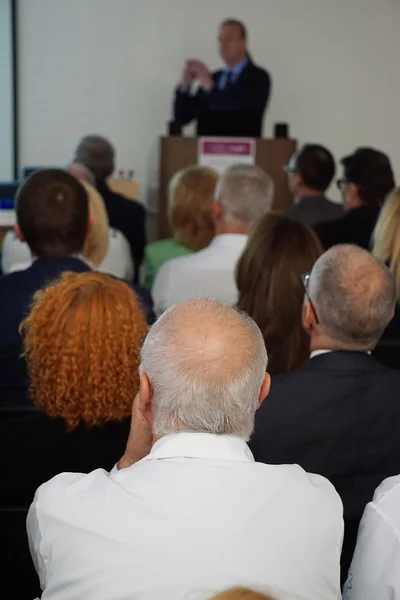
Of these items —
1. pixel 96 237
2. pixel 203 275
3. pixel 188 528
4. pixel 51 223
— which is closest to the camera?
pixel 188 528

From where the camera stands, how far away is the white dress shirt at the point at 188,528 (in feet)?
4.10

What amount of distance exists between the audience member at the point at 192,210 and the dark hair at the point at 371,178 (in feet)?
2.33

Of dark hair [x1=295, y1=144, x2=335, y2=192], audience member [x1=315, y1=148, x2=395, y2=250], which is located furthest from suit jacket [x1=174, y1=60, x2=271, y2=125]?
audience member [x1=315, y1=148, x2=395, y2=250]

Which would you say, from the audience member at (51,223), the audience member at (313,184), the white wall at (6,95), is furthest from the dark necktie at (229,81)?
the audience member at (51,223)

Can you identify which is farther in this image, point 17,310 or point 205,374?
point 17,310

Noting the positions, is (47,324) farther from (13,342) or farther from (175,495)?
(175,495)

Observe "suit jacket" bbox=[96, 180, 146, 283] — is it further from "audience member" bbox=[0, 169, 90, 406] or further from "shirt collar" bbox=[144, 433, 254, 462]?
"shirt collar" bbox=[144, 433, 254, 462]

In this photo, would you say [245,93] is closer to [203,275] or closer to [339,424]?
[203,275]

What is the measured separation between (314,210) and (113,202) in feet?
3.62

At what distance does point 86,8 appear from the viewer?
6.88m

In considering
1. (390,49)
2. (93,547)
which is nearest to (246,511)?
(93,547)

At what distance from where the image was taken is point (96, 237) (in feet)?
10.9

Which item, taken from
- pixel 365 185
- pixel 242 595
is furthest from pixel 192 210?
pixel 242 595

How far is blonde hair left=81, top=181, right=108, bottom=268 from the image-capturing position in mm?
3285
